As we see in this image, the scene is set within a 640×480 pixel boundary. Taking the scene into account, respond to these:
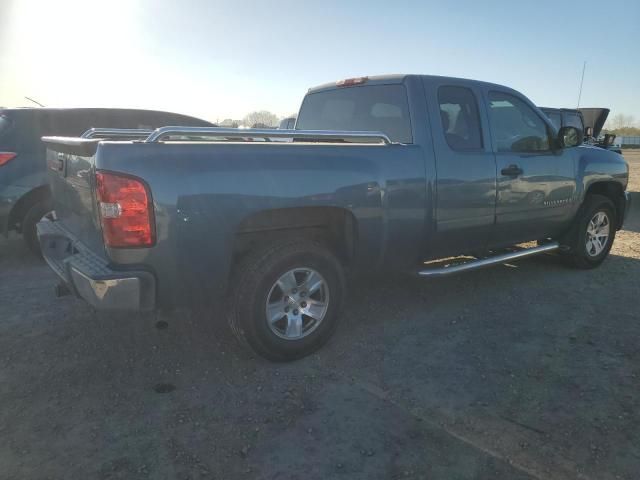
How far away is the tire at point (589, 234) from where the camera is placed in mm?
5383

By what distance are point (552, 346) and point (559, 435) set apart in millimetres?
1166

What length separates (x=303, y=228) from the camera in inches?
138

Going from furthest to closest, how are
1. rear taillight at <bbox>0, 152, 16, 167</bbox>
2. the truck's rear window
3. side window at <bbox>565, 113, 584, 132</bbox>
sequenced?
side window at <bbox>565, 113, 584, 132</bbox> < rear taillight at <bbox>0, 152, 16, 167</bbox> < the truck's rear window

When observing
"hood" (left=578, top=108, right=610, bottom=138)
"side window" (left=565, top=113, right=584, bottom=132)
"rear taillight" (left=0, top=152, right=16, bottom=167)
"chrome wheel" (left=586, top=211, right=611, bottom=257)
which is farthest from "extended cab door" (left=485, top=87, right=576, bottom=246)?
"hood" (left=578, top=108, right=610, bottom=138)

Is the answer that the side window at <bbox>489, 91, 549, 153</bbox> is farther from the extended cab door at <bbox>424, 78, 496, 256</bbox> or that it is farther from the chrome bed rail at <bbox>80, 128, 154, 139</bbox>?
the chrome bed rail at <bbox>80, 128, 154, 139</bbox>

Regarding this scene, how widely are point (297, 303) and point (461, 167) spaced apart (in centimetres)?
175

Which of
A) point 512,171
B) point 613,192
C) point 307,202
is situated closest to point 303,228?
point 307,202

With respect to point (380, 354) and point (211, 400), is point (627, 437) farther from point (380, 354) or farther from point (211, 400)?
point (211, 400)

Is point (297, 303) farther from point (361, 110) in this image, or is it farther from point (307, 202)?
point (361, 110)

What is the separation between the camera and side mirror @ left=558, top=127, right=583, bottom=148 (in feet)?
15.9

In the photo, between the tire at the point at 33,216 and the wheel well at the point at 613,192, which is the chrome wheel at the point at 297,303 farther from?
the wheel well at the point at 613,192

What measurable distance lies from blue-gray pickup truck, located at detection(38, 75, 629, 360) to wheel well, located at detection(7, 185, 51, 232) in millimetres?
1836

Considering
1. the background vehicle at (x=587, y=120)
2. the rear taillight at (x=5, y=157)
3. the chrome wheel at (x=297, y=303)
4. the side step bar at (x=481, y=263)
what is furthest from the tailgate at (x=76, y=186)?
the background vehicle at (x=587, y=120)

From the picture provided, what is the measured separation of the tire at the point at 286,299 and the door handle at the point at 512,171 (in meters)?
1.85
